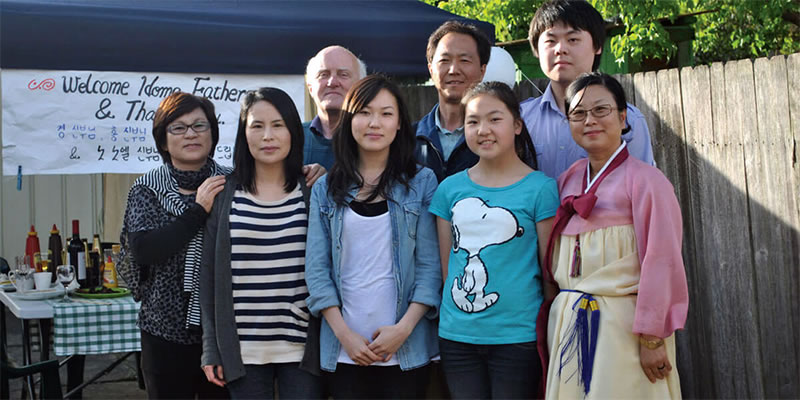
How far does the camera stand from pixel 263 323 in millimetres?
2510

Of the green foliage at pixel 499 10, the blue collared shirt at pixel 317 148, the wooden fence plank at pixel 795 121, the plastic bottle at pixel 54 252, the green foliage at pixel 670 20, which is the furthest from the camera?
the green foliage at pixel 499 10

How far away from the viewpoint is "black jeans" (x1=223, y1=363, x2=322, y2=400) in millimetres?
2510

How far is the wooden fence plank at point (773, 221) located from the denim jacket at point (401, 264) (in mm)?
1844

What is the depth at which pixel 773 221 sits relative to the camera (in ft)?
11.3

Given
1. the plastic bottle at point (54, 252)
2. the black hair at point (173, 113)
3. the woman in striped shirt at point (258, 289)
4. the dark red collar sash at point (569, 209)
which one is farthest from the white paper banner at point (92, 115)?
the dark red collar sash at point (569, 209)

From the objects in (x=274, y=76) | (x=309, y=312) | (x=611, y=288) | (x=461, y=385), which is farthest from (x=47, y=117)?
(x=611, y=288)

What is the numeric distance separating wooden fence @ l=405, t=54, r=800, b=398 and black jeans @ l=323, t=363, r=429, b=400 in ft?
6.42

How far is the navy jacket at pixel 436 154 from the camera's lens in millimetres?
2879

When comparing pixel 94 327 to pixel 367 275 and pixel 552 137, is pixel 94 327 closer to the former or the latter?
pixel 367 275

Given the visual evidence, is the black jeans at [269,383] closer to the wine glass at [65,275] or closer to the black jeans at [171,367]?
the black jeans at [171,367]

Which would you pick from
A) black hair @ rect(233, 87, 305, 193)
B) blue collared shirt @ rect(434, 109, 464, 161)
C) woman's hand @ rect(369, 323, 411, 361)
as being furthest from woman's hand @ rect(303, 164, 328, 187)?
woman's hand @ rect(369, 323, 411, 361)

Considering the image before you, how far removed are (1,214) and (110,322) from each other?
15.8 ft

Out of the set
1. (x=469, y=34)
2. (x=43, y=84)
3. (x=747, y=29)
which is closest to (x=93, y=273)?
(x=43, y=84)

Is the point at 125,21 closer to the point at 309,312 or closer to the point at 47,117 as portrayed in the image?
the point at 47,117
